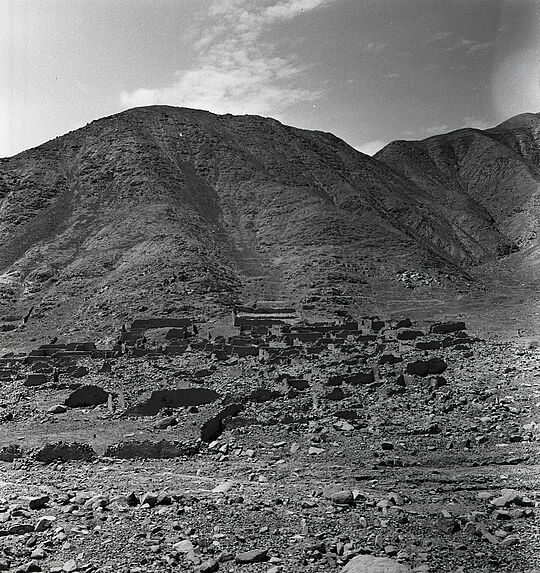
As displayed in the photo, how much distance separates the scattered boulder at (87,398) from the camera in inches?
583

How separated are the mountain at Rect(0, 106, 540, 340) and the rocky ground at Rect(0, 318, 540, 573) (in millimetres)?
20989

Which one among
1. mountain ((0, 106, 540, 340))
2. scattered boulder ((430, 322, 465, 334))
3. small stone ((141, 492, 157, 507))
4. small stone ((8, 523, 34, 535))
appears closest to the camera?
small stone ((8, 523, 34, 535))

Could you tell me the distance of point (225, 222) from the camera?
59062 mm

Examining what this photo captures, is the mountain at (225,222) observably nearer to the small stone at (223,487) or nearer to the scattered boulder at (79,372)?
the scattered boulder at (79,372)

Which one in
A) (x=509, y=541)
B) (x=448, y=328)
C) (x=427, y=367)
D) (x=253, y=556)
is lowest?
(x=509, y=541)

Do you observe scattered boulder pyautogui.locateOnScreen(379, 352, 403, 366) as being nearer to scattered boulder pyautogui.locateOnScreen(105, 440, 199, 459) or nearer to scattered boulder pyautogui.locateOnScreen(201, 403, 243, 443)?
scattered boulder pyautogui.locateOnScreen(201, 403, 243, 443)

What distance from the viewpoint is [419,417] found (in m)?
11.0

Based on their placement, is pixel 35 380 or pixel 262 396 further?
pixel 35 380

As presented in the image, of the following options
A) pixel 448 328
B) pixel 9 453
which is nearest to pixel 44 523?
pixel 9 453

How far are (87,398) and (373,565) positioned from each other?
11216 mm

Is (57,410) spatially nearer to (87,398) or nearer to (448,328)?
(87,398)

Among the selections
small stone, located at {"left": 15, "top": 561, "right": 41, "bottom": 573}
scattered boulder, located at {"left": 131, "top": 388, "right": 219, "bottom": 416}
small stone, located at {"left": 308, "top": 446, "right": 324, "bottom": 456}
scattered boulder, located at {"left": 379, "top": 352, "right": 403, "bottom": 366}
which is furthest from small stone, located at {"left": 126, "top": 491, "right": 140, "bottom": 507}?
scattered boulder, located at {"left": 379, "top": 352, "right": 403, "bottom": 366}

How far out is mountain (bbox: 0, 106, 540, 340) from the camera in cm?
4006

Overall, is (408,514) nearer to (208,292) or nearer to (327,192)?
(208,292)
